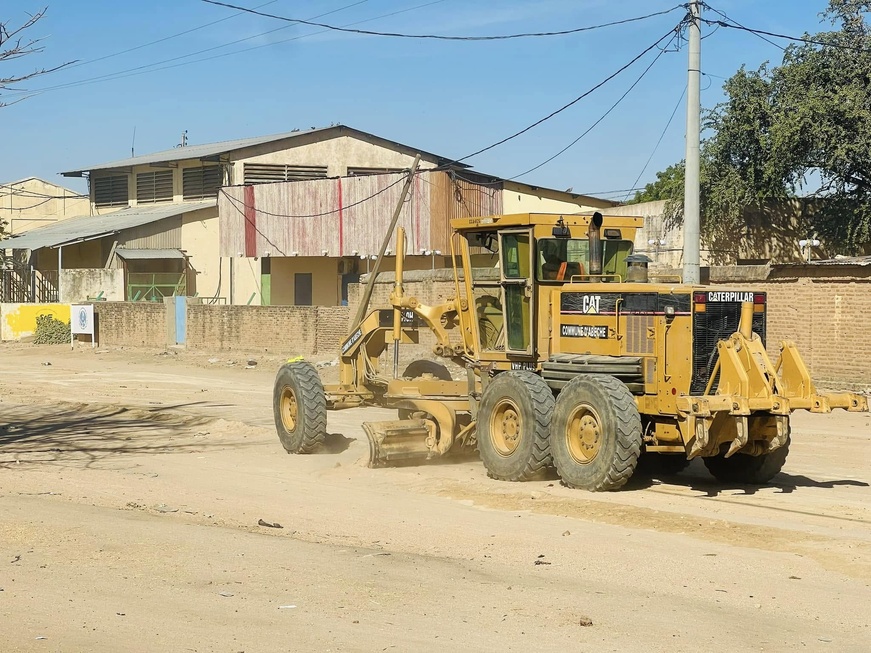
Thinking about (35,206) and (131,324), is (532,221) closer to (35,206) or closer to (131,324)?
(131,324)

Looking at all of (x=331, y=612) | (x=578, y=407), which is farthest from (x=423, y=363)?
(x=331, y=612)

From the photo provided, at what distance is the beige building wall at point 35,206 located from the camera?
68.8 meters

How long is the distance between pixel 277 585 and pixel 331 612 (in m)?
0.80

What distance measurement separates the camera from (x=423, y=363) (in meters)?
16.3

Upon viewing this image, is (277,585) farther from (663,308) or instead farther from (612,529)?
(663,308)

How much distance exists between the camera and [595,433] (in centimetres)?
1202

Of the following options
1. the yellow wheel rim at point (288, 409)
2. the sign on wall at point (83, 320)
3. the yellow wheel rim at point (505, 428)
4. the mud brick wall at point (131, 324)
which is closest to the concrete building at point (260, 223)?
the sign on wall at point (83, 320)

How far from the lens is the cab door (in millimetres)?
13375

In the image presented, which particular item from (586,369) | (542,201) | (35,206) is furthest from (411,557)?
(35,206)

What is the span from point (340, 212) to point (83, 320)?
10151 mm

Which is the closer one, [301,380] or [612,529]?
[612,529]

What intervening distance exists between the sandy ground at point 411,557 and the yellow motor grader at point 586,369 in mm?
441

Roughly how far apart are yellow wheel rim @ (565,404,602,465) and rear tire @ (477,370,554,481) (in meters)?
0.42

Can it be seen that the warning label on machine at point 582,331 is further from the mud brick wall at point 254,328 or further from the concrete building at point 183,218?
the concrete building at point 183,218
